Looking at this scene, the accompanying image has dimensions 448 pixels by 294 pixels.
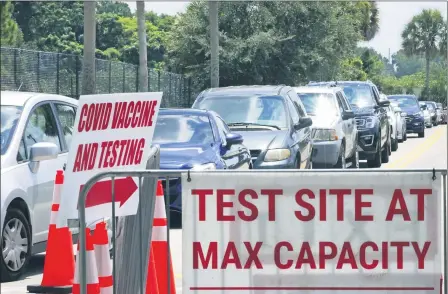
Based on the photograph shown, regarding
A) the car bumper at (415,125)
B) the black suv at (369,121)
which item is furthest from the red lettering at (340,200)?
the car bumper at (415,125)

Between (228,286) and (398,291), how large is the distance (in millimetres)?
926

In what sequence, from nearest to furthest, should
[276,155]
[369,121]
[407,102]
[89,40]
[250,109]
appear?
1. [89,40]
2. [276,155]
3. [250,109]
4. [369,121]
5. [407,102]

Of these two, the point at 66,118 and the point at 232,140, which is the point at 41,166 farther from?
the point at 232,140

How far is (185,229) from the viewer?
242 inches

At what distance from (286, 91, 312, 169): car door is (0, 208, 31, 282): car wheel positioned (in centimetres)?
674

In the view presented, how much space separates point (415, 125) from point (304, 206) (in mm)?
33382

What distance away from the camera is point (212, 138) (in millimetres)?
13945

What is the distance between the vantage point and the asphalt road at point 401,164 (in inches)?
366

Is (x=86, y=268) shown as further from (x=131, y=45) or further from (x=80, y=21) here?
(x=131, y=45)

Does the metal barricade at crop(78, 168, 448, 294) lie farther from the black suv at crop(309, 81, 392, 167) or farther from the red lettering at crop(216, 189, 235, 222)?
the black suv at crop(309, 81, 392, 167)

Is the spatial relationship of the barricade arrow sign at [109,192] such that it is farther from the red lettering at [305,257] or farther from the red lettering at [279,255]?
the red lettering at [305,257]

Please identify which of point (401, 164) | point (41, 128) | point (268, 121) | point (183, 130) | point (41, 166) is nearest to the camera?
point (41, 166)

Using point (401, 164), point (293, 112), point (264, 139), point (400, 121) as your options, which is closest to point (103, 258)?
point (264, 139)

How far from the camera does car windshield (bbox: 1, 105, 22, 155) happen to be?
9.59 meters
